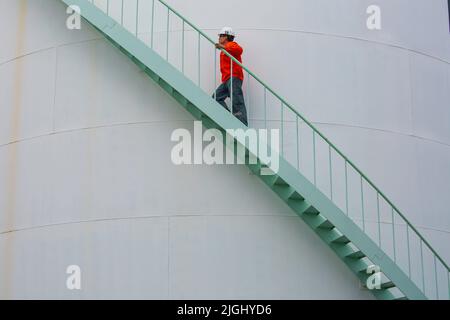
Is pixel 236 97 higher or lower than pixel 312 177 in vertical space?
higher

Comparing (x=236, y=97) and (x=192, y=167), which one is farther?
(x=192, y=167)

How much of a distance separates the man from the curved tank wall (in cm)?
43

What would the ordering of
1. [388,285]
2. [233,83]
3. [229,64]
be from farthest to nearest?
[229,64] → [233,83] → [388,285]

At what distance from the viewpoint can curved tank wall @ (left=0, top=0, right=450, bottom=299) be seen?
16016 millimetres

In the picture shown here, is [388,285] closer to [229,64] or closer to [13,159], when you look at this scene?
[229,64]

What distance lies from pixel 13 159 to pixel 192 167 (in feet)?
10.5

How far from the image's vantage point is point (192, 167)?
16.3 metres

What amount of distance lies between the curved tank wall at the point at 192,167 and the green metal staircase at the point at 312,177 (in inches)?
10.3

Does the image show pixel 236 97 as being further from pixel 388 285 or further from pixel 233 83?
pixel 388 285

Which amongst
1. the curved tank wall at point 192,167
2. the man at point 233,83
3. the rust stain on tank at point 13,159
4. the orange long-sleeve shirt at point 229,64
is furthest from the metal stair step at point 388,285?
the rust stain on tank at point 13,159

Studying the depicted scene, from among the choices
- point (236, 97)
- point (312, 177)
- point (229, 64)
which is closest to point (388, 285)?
point (312, 177)

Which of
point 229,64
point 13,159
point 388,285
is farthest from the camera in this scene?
point 13,159

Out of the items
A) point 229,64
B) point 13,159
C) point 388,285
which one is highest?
point 229,64

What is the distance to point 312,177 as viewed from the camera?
53.6ft
